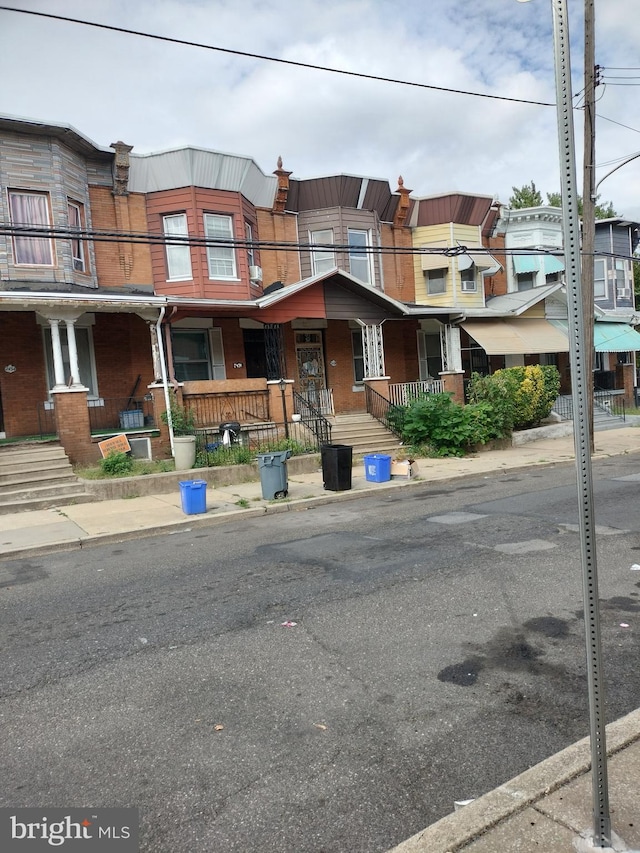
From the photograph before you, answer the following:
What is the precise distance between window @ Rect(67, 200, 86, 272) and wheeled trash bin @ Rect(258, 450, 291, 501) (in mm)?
8784

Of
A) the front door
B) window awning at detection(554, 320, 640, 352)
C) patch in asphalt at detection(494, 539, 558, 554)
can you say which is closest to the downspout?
the front door

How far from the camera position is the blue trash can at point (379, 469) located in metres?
13.3

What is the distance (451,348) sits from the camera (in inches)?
830

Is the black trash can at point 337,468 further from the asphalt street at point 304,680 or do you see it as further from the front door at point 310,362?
the front door at point 310,362

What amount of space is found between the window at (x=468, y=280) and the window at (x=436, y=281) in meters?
0.65

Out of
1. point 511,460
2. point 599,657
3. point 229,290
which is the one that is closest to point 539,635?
point 599,657

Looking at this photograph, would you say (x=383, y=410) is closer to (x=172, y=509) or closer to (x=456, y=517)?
(x=172, y=509)

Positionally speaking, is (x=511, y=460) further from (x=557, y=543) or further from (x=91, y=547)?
(x=91, y=547)

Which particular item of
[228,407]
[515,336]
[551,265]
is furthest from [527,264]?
[228,407]

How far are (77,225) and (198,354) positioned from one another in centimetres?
473

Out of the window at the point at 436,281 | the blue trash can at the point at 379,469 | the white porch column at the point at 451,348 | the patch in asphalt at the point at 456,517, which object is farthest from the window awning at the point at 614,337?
the patch in asphalt at the point at 456,517

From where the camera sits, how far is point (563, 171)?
7.22ft

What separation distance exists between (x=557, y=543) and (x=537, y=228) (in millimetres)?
21475

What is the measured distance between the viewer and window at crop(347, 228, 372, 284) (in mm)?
20953
